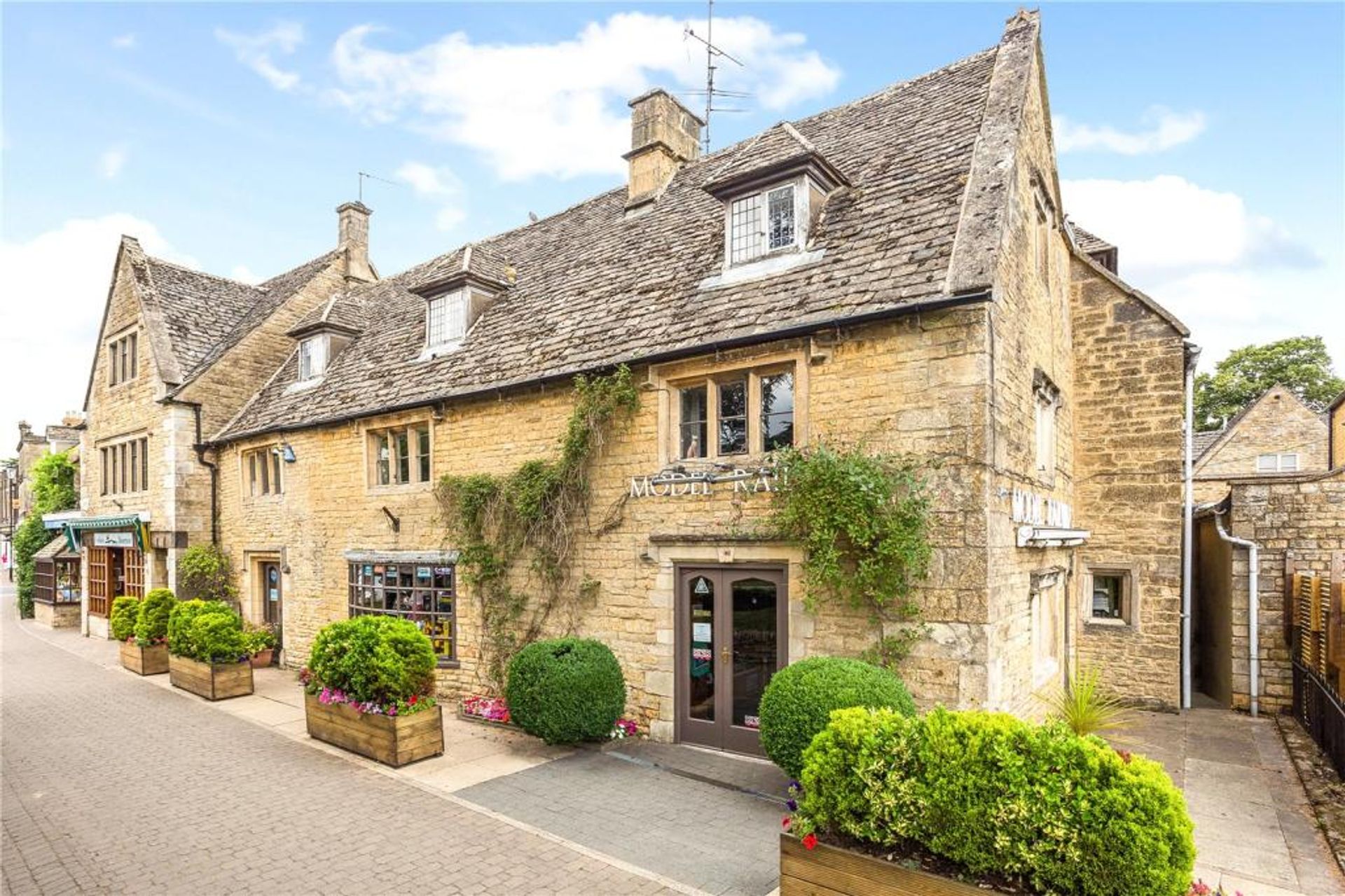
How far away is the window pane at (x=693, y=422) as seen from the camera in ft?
32.2

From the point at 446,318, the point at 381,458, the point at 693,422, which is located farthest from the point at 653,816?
the point at 446,318

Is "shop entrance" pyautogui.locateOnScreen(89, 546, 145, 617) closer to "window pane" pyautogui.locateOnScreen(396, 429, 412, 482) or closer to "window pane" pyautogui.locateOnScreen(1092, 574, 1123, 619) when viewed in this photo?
"window pane" pyautogui.locateOnScreen(396, 429, 412, 482)

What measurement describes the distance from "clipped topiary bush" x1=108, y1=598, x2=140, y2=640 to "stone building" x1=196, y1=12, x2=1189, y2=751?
383cm

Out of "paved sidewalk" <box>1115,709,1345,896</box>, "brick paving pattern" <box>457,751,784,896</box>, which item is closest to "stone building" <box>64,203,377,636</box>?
"brick paving pattern" <box>457,751,784,896</box>

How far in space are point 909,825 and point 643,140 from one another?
46.7ft

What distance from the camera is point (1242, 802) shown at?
803 cm

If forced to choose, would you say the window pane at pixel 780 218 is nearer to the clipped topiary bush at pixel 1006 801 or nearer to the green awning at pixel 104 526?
the clipped topiary bush at pixel 1006 801

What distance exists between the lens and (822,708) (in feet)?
22.6

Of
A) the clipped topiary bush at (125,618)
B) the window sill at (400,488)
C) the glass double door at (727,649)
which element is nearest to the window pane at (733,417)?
the glass double door at (727,649)

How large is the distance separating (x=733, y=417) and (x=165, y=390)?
51.9 ft

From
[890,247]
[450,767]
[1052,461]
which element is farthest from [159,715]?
[1052,461]

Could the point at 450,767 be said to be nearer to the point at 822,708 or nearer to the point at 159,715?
the point at 822,708

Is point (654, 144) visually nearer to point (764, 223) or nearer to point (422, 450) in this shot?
point (764, 223)

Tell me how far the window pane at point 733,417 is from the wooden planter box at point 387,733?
4.95m
